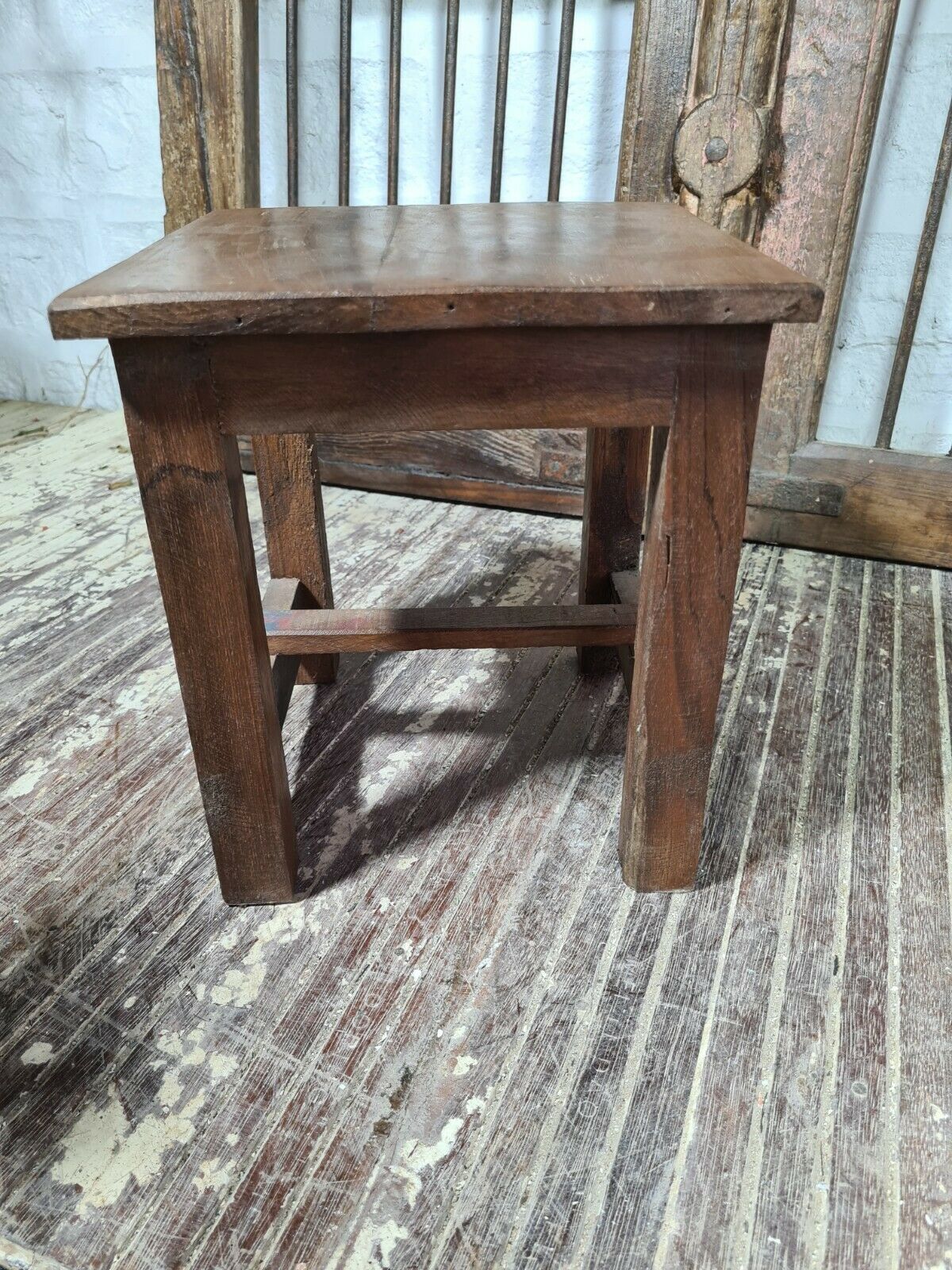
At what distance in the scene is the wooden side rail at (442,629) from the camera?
1.20 metres

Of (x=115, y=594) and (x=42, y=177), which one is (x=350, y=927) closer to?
(x=115, y=594)

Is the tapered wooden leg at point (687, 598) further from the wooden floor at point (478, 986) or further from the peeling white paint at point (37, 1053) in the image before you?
the peeling white paint at point (37, 1053)

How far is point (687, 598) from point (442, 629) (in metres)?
0.40

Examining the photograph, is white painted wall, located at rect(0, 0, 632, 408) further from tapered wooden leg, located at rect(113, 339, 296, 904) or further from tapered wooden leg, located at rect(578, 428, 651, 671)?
tapered wooden leg, located at rect(113, 339, 296, 904)

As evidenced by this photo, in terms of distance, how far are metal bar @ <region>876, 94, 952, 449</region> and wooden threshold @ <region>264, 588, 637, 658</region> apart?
1070 millimetres

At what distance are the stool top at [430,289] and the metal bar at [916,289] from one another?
1.18m

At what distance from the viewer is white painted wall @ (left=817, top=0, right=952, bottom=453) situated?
1758mm

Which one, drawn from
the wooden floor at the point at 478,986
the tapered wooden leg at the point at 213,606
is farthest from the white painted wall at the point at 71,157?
the tapered wooden leg at the point at 213,606

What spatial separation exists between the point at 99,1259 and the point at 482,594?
4.16 ft

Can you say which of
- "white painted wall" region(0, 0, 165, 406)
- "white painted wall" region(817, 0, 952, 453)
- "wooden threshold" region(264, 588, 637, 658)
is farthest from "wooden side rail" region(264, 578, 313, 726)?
"white painted wall" region(0, 0, 165, 406)

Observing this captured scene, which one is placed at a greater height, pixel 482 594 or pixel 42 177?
pixel 42 177

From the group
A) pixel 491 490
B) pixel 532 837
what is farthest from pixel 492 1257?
pixel 491 490

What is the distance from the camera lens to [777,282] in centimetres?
73

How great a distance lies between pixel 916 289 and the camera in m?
1.84
